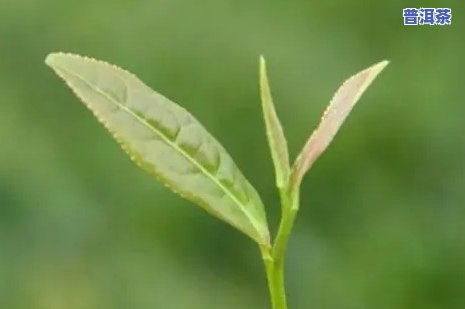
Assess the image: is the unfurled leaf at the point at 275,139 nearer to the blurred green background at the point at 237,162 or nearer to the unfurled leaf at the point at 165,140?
the unfurled leaf at the point at 165,140

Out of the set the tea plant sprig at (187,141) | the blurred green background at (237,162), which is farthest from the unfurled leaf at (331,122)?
the blurred green background at (237,162)

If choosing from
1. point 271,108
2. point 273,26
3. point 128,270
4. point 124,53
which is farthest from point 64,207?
point 271,108

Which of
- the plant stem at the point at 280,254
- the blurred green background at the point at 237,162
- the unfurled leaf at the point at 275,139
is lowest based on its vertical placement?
the blurred green background at the point at 237,162

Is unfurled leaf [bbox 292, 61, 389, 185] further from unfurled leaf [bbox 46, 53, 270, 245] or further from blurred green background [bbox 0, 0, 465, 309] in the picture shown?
blurred green background [bbox 0, 0, 465, 309]

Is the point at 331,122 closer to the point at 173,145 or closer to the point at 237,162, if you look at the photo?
the point at 173,145

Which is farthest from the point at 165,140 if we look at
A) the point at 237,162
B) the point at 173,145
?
the point at 237,162

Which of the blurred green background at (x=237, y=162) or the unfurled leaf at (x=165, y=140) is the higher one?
the unfurled leaf at (x=165, y=140)

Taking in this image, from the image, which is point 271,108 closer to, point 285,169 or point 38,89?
point 285,169

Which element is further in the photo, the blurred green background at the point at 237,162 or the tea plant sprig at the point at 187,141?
the blurred green background at the point at 237,162
